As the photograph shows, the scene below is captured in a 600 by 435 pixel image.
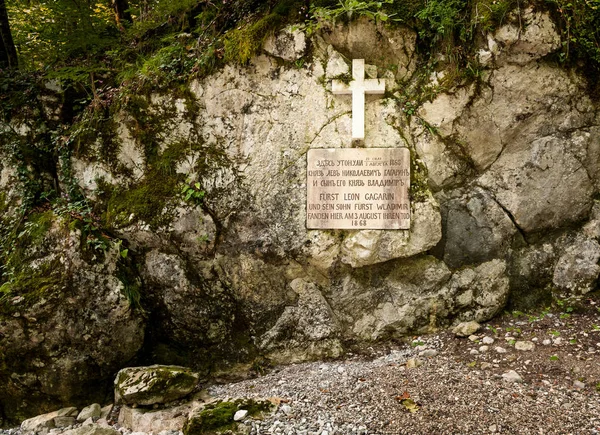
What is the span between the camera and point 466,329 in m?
4.91

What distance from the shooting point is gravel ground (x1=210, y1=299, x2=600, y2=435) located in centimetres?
334

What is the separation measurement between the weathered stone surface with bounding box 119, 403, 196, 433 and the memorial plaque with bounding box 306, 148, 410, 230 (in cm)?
248

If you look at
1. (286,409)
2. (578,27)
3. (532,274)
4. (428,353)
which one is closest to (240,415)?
(286,409)

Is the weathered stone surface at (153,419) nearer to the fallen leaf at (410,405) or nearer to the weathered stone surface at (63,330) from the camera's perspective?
the weathered stone surface at (63,330)

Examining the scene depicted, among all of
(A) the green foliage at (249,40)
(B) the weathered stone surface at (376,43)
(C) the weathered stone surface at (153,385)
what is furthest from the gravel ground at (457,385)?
(A) the green foliage at (249,40)

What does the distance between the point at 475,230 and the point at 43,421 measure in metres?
5.42

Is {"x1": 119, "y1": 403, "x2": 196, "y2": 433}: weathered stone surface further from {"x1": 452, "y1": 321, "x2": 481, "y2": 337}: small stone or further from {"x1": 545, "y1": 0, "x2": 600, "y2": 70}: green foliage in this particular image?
{"x1": 545, "y1": 0, "x2": 600, "y2": 70}: green foliage

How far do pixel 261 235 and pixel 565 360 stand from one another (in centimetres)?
354

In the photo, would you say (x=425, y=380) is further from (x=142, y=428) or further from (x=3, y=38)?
(x=3, y=38)

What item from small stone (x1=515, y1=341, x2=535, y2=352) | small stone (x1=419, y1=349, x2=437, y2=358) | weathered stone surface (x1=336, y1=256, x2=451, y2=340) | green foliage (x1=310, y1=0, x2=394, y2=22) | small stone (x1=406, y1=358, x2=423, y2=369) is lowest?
small stone (x1=419, y1=349, x2=437, y2=358)

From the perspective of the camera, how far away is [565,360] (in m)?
4.22

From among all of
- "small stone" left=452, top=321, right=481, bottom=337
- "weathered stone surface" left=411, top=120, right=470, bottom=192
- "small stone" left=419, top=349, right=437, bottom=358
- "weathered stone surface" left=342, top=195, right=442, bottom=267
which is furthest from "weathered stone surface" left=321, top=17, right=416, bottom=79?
"small stone" left=419, top=349, right=437, bottom=358

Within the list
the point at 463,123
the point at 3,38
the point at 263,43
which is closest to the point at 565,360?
the point at 463,123

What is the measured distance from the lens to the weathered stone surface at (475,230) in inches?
206
